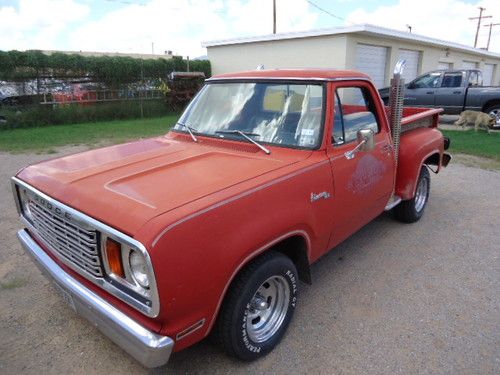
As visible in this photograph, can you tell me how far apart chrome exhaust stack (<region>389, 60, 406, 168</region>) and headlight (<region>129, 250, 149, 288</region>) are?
117 inches

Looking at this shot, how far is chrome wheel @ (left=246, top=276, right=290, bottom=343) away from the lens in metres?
2.62

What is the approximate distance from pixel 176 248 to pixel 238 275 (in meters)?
0.59

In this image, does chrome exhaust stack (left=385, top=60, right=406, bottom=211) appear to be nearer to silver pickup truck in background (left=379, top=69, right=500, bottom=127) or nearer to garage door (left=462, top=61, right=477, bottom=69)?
silver pickup truck in background (left=379, top=69, right=500, bottom=127)

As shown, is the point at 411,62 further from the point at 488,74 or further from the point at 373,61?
the point at 488,74

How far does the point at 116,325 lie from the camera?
79.9 inches

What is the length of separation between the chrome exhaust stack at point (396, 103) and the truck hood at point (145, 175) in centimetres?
164

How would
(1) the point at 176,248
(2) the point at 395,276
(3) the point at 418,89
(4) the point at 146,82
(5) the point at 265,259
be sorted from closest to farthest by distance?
(1) the point at 176,248 < (5) the point at 265,259 < (2) the point at 395,276 < (3) the point at 418,89 < (4) the point at 146,82

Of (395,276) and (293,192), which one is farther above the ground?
(293,192)

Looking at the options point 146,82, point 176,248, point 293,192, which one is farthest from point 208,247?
→ point 146,82

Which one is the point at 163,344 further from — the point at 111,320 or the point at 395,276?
the point at 395,276

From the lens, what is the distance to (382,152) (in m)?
3.66

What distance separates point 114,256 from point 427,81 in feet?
45.4

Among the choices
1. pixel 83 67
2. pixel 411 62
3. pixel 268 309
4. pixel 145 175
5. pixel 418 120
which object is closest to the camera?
pixel 145 175

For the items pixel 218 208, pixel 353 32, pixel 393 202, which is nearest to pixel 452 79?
pixel 353 32
